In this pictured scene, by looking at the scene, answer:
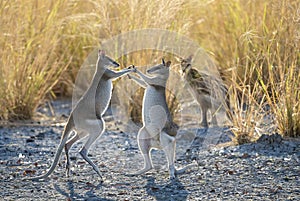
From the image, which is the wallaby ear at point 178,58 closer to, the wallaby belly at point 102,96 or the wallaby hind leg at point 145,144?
the wallaby belly at point 102,96

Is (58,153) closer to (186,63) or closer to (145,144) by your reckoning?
(145,144)

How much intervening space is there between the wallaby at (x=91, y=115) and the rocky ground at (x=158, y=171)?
0.27m

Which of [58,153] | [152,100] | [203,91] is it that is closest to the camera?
[58,153]

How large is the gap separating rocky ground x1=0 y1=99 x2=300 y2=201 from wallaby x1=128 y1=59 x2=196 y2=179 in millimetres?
212

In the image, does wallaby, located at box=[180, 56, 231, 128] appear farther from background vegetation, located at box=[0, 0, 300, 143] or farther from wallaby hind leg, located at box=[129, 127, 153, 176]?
wallaby hind leg, located at box=[129, 127, 153, 176]

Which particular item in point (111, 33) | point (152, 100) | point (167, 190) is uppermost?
point (111, 33)

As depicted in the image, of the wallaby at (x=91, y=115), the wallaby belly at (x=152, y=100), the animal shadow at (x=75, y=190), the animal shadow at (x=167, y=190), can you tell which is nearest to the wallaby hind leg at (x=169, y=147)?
the animal shadow at (x=167, y=190)

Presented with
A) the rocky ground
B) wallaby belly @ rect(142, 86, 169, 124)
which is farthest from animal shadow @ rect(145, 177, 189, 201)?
wallaby belly @ rect(142, 86, 169, 124)

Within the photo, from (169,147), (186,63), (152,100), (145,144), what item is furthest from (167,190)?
(186,63)

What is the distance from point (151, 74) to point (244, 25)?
3.47 m

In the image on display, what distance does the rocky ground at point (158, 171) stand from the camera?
5551 mm

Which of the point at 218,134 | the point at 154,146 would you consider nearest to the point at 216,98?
the point at 218,134

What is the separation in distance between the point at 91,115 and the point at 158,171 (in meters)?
0.91

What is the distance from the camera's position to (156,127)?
6168mm
